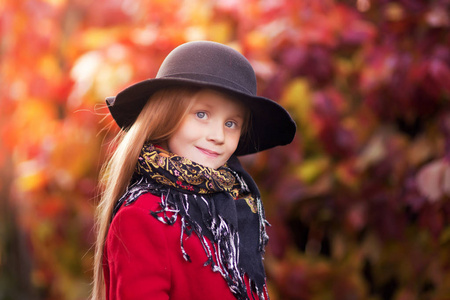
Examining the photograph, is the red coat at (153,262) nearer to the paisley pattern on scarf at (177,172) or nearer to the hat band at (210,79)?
the paisley pattern on scarf at (177,172)

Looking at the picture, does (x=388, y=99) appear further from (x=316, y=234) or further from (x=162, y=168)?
(x=162, y=168)

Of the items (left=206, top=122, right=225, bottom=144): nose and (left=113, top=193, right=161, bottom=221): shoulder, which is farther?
(left=206, top=122, right=225, bottom=144): nose

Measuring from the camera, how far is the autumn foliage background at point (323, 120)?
2.77m

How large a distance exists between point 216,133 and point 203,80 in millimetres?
153

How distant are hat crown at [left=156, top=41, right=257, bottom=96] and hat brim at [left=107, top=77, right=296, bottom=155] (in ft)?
0.12

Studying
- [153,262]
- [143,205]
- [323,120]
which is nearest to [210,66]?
[143,205]

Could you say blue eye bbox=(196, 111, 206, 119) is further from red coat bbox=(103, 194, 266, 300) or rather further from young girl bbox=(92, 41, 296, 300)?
red coat bbox=(103, 194, 266, 300)

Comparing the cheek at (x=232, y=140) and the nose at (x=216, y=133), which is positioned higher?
the nose at (x=216, y=133)

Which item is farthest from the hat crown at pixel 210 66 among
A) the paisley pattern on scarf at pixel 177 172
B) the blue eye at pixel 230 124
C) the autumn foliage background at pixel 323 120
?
the autumn foliage background at pixel 323 120

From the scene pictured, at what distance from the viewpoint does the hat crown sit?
152cm

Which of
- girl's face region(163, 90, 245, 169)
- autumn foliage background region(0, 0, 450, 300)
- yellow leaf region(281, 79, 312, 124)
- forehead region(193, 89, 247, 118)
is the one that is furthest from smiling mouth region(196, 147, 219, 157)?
yellow leaf region(281, 79, 312, 124)

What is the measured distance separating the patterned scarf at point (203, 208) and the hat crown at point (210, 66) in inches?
8.8

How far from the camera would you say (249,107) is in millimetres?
1666

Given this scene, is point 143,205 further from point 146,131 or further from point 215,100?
point 215,100
